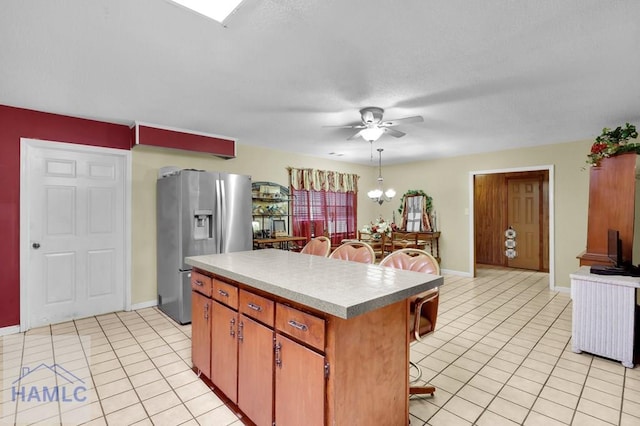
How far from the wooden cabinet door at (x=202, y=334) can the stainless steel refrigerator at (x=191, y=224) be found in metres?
1.27

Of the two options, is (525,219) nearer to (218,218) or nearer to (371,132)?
(371,132)

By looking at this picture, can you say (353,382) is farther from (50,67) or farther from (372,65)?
(50,67)

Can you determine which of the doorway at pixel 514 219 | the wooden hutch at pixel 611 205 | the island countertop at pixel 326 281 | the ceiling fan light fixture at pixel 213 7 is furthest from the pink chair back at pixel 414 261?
the doorway at pixel 514 219

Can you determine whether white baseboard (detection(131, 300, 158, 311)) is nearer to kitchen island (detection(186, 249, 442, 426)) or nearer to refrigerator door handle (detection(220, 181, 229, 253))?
refrigerator door handle (detection(220, 181, 229, 253))

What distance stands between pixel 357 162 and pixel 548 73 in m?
4.61

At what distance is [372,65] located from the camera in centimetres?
242

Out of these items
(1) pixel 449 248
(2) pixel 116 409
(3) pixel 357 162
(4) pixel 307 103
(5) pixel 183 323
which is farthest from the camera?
Answer: (3) pixel 357 162

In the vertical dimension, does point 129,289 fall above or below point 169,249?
below

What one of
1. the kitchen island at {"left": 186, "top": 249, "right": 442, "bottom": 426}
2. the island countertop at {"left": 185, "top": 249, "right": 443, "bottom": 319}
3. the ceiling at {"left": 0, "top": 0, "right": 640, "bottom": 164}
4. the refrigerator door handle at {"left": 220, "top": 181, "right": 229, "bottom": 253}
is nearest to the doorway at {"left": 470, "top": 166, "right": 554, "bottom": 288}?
the ceiling at {"left": 0, "top": 0, "right": 640, "bottom": 164}

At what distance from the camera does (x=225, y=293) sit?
2068 mm

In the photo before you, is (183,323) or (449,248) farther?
(449,248)

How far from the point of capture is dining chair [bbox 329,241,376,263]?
9.25 feet

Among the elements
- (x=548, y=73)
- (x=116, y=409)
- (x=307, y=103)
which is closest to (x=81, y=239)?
(x=116, y=409)

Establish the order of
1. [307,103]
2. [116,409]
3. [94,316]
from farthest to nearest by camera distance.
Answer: [94,316] → [307,103] → [116,409]
